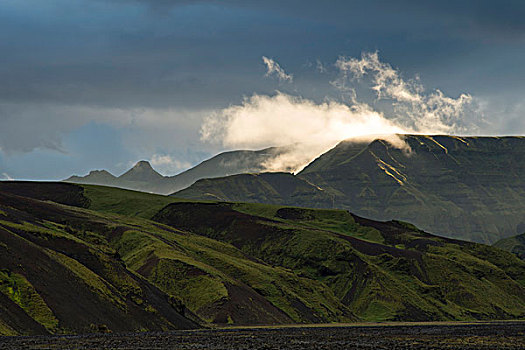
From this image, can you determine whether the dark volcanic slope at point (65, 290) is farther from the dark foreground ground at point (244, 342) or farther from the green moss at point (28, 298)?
the dark foreground ground at point (244, 342)

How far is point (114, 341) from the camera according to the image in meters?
82.1

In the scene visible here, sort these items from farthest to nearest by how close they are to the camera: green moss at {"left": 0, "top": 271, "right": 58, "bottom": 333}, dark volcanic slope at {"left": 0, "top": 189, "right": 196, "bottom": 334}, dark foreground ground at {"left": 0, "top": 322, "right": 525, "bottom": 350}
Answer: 1. dark volcanic slope at {"left": 0, "top": 189, "right": 196, "bottom": 334}
2. green moss at {"left": 0, "top": 271, "right": 58, "bottom": 333}
3. dark foreground ground at {"left": 0, "top": 322, "right": 525, "bottom": 350}

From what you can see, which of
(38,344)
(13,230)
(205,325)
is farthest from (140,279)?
(38,344)

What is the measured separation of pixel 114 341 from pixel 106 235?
114 metres

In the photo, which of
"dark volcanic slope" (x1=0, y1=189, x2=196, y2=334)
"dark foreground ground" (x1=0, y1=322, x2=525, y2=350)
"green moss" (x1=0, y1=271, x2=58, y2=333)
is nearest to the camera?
"dark foreground ground" (x1=0, y1=322, x2=525, y2=350)

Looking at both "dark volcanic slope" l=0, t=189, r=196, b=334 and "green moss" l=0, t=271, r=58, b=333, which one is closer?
"green moss" l=0, t=271, r=58, b=333

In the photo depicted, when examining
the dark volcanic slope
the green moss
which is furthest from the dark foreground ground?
the dark volcanic slope

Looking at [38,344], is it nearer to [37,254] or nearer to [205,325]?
[37,254]

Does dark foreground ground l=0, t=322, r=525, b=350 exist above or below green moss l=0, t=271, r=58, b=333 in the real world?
below

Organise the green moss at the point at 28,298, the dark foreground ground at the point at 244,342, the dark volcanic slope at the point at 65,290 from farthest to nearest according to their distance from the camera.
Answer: the dark volcanic slope at the point at 65,290, the green moss at the point at 28,298, the dark foreground ground at the point at 244,342

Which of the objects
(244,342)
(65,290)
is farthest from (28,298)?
(244,342)

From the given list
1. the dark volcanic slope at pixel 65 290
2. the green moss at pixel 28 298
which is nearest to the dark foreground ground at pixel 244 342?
the green moss at pixel 28 298

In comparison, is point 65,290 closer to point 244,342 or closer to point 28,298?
point 28,298

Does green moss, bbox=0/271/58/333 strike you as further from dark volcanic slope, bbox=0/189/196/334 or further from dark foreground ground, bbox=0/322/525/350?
dark foreground ground, bbox=0/322/525/350
